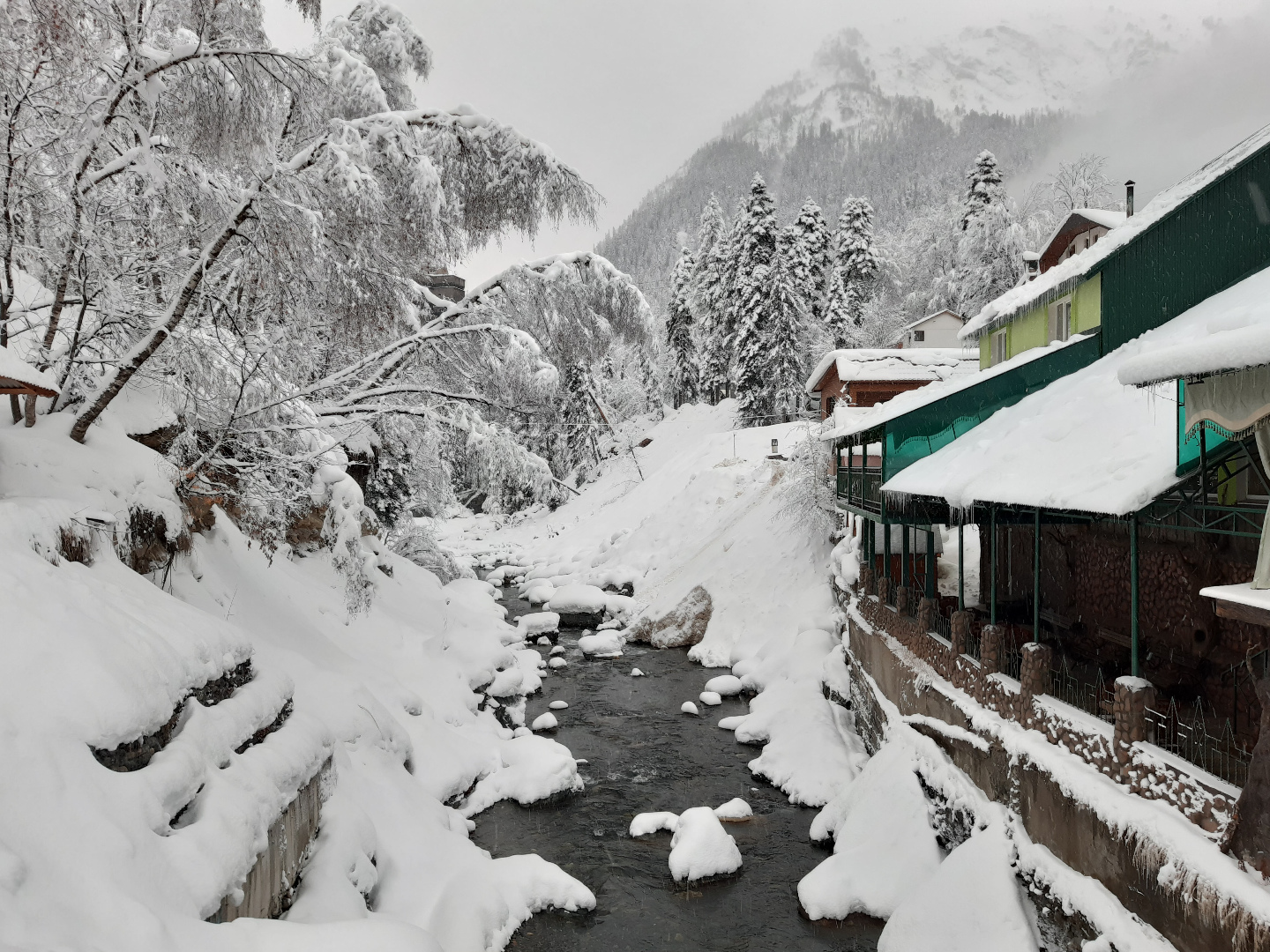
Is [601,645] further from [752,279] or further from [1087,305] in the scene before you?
[752,279]

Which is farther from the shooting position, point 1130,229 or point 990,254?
point 990,254

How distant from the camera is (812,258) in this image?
5478 centimetres

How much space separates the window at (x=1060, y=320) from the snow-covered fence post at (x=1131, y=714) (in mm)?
11321

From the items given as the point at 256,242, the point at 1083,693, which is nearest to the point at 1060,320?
the point at 1083,693

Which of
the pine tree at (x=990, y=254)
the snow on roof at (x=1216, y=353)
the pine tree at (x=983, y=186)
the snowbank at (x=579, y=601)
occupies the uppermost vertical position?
the pine tree at (x=983, y=186)

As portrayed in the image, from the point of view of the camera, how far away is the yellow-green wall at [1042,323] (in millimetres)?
15070

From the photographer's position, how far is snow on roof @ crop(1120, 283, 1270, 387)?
5.53 m

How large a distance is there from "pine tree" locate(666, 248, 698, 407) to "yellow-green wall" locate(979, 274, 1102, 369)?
121ft

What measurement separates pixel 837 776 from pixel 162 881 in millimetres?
10961

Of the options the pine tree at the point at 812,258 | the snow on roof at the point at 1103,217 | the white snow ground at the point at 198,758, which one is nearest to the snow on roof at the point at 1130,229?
the snow on roof at the point at 1103,217

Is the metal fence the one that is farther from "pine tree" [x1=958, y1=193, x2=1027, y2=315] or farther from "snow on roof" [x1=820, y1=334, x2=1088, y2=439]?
"pine tree" [x1=958, y1=193, x2=1027, y2=315]

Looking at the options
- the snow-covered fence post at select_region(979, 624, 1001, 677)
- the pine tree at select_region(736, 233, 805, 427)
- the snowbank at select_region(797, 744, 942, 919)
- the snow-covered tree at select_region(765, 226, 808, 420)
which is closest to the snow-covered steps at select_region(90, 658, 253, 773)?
the snowbank at select_region(797, 744, 942, 919)

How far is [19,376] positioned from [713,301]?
48.7 meters

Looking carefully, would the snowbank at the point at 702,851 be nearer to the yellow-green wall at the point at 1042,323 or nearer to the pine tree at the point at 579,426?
the yellow-green wall at the point at 1042,323
